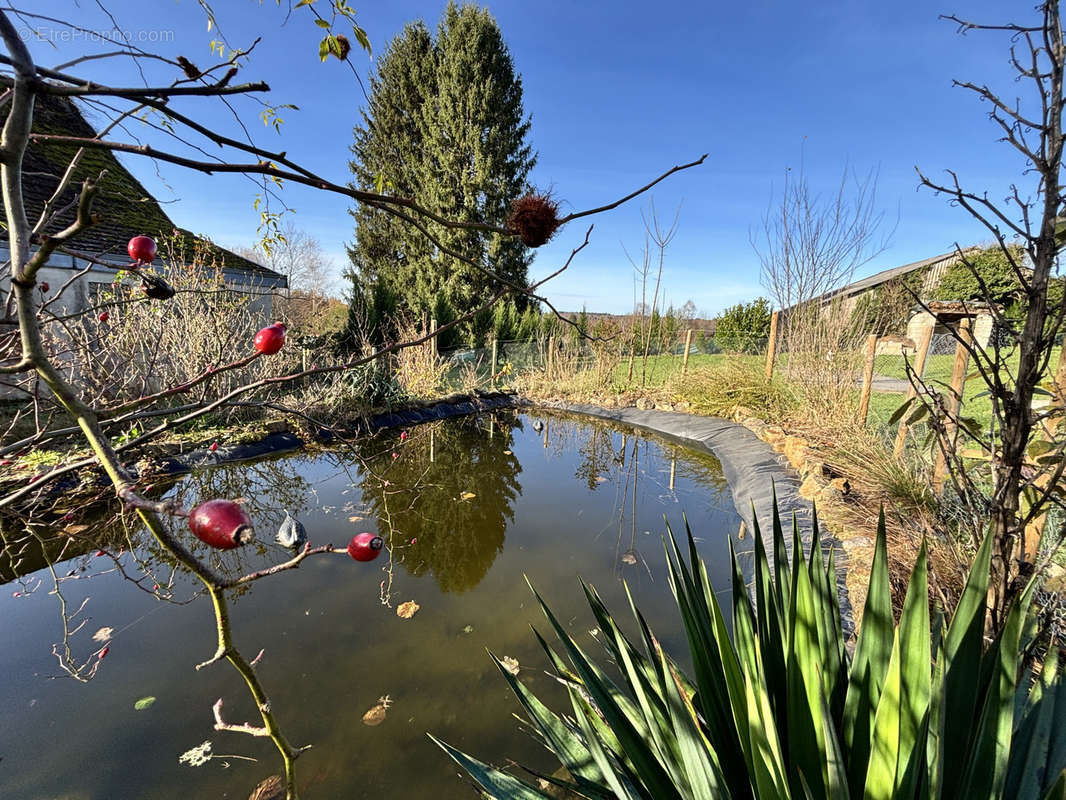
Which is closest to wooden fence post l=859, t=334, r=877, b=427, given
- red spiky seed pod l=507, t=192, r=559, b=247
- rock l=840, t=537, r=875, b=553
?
rock l=840, t=537, r=875, b=553

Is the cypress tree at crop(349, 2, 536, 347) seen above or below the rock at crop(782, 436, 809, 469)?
above

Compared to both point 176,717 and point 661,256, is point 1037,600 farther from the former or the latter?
point 661,256

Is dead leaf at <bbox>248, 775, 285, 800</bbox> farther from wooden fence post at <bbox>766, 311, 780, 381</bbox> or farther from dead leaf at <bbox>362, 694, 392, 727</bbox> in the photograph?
wooden fence post at <bbox>766, 311, 780, 381</bbox>

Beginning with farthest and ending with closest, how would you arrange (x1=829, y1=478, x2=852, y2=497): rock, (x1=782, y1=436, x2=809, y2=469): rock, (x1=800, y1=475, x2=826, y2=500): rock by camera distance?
(x1=782, y1=436, x2=809, y2=469): rock
(x1=800, y1=475, x2=826, y2=500): rock
(x1=829, y1=478, x2=852, y2=497): rock

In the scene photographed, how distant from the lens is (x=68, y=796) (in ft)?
5.40

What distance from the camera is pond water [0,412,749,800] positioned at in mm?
1790

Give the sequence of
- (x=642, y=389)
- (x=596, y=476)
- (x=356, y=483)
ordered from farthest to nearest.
Result: (x=642, y=389)
(x=596, y=476)
(x=356, y=483)

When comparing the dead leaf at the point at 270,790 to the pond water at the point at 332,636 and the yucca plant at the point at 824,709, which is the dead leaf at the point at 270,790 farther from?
the yucca plant at the point at 824,709

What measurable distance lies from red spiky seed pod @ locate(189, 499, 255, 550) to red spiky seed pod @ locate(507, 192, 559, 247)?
0.57 m

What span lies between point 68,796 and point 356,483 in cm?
343

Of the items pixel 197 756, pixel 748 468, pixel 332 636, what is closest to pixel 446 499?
pixel 332 636

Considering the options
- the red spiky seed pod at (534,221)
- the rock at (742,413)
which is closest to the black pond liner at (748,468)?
the rock at (742,413)

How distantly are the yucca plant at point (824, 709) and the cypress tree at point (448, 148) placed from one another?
42.6ft

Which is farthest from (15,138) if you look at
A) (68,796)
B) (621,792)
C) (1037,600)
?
(1037,600)
